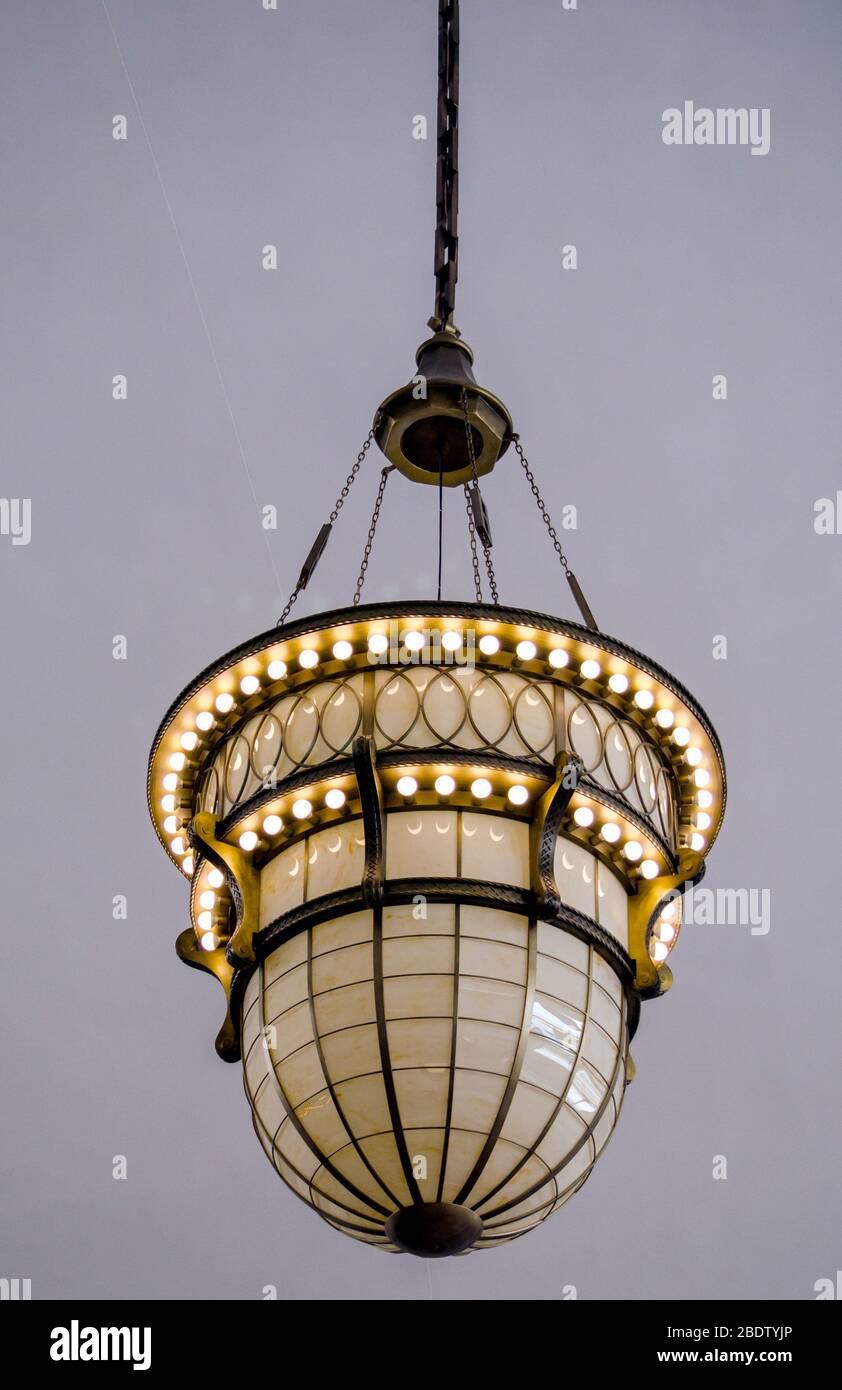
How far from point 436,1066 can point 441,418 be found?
3.47 meters

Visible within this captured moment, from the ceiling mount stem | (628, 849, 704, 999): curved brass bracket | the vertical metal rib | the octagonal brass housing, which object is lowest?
the vertical metal rib

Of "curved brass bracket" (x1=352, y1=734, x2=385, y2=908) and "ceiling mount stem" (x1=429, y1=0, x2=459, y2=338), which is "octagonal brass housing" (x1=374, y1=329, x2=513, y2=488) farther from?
"curved brass bracket" (x1=352, y1=734, x2=385, y2=908)

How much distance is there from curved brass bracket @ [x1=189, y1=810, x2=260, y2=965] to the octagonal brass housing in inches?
96.0

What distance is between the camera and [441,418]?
872 cm

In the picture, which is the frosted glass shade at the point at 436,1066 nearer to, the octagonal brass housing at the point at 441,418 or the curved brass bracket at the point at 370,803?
the curved brass bracket at the point at 370,803

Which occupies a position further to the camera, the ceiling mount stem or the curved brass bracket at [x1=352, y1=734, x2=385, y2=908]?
the ceiling mount stem

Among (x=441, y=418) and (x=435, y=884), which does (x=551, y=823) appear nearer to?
(x=435, y=884)

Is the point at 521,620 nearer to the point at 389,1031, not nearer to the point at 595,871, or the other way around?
the point at 595,871

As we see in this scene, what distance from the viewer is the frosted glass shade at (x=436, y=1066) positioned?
21.7 ft

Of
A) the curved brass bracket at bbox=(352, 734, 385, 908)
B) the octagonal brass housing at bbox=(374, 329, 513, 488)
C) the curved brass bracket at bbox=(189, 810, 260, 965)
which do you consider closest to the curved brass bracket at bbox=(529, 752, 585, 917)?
the curved brass bracket at bbox=(352, 734, 385, 908)

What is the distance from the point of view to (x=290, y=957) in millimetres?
7023

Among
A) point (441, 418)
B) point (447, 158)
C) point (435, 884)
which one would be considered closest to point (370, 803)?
point (435, 884)

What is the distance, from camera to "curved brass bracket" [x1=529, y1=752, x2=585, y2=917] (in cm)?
688

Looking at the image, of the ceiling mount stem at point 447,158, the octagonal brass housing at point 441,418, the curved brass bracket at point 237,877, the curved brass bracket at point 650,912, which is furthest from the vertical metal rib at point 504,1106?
the ceiling mount stem at point 447,158
